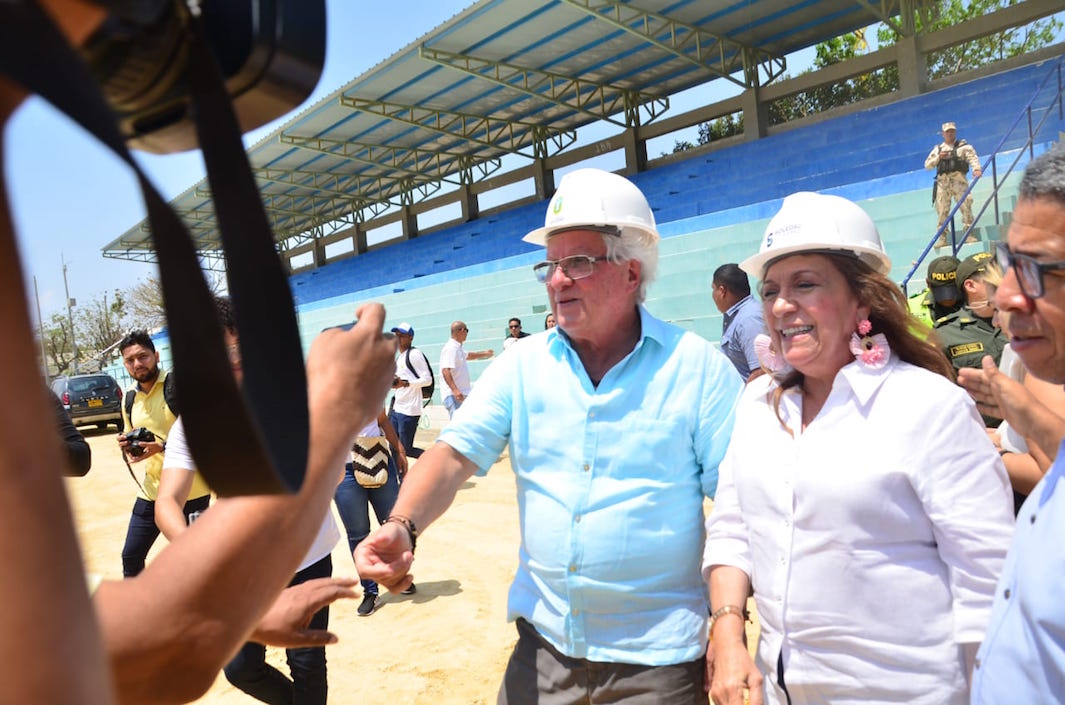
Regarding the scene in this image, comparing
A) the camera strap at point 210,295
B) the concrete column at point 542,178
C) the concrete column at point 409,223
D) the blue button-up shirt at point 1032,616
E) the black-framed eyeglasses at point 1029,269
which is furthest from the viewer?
the concrete column at point 409,223

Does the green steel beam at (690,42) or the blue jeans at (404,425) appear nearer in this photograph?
the blue jeans at (404,425)

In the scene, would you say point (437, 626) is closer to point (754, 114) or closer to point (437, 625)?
point (437, 625)

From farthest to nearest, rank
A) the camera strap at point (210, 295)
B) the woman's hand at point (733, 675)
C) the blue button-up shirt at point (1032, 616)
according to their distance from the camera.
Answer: the woman's hand at point (733, 675), the blue button-up shirt at point (1032, 616), the camera strap at point (210, 295)

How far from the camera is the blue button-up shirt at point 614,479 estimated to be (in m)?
2.31

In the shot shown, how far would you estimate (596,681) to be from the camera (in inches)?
90.9

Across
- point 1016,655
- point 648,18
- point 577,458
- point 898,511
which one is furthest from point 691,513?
point 648,18

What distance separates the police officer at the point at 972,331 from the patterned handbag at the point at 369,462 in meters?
3.66

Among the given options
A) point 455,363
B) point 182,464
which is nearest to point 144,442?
point 182,464

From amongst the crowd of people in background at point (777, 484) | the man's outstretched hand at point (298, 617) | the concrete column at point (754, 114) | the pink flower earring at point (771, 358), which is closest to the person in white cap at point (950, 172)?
the concrete column at point (754, 114)

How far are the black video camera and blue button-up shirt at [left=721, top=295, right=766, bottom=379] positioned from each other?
530 cm

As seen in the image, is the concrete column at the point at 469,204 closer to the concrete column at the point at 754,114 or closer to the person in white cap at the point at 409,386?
the concrete column at the point at 754,114

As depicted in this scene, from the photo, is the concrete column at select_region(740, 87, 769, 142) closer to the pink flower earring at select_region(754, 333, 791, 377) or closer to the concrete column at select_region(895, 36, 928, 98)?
the concrete column at select_region(895, 36, 928, 98)

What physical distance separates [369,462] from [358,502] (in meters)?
0.30

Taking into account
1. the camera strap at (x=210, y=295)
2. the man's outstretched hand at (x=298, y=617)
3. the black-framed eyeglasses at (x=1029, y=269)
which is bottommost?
the man's outstretched hand at (x=298, y=617)
